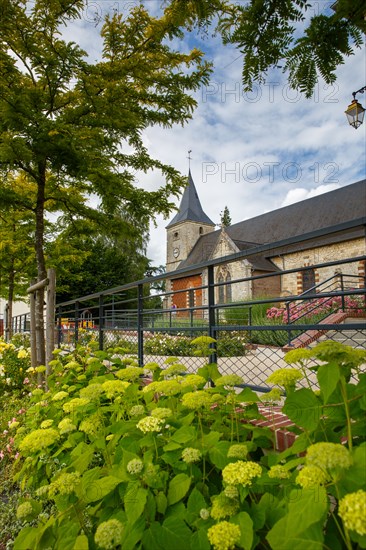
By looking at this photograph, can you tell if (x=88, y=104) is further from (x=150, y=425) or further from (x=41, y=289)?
(x=150, y=425)

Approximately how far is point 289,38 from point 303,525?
6.39 feet

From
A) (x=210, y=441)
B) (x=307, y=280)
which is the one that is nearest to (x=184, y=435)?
(x=210, y=441)

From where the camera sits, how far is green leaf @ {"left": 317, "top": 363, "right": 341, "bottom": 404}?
3.19 ft

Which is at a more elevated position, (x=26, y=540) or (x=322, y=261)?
(x=322, y=261)

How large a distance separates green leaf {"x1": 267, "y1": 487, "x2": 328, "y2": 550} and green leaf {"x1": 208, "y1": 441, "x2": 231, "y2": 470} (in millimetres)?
387

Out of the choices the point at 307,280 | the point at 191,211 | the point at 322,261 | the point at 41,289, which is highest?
the point at 191,211

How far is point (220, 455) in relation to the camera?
1.25m

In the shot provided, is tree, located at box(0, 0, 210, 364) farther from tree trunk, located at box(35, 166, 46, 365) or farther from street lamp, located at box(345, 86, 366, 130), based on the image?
street lamp, located at box(345, 86, 366, 130)

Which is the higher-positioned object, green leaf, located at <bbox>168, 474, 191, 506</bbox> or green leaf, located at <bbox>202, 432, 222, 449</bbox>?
green leaf, located at <bbox>202, 432, 222, 449</bbox>

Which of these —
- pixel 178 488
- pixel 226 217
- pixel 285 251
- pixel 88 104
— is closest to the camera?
pixel 178 488

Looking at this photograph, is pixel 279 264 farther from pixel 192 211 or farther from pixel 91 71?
pixel 91 71

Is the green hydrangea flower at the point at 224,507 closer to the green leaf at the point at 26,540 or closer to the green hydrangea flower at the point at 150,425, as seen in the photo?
the green hydrangea flower at the point at 150,425

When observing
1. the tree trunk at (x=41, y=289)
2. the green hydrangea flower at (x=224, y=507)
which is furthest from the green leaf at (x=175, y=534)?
the tree trunk at (x=41, y=289)

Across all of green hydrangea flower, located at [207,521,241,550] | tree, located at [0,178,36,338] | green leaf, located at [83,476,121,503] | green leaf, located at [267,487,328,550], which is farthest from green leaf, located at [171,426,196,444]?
tree, located at [0,178,36,338]
